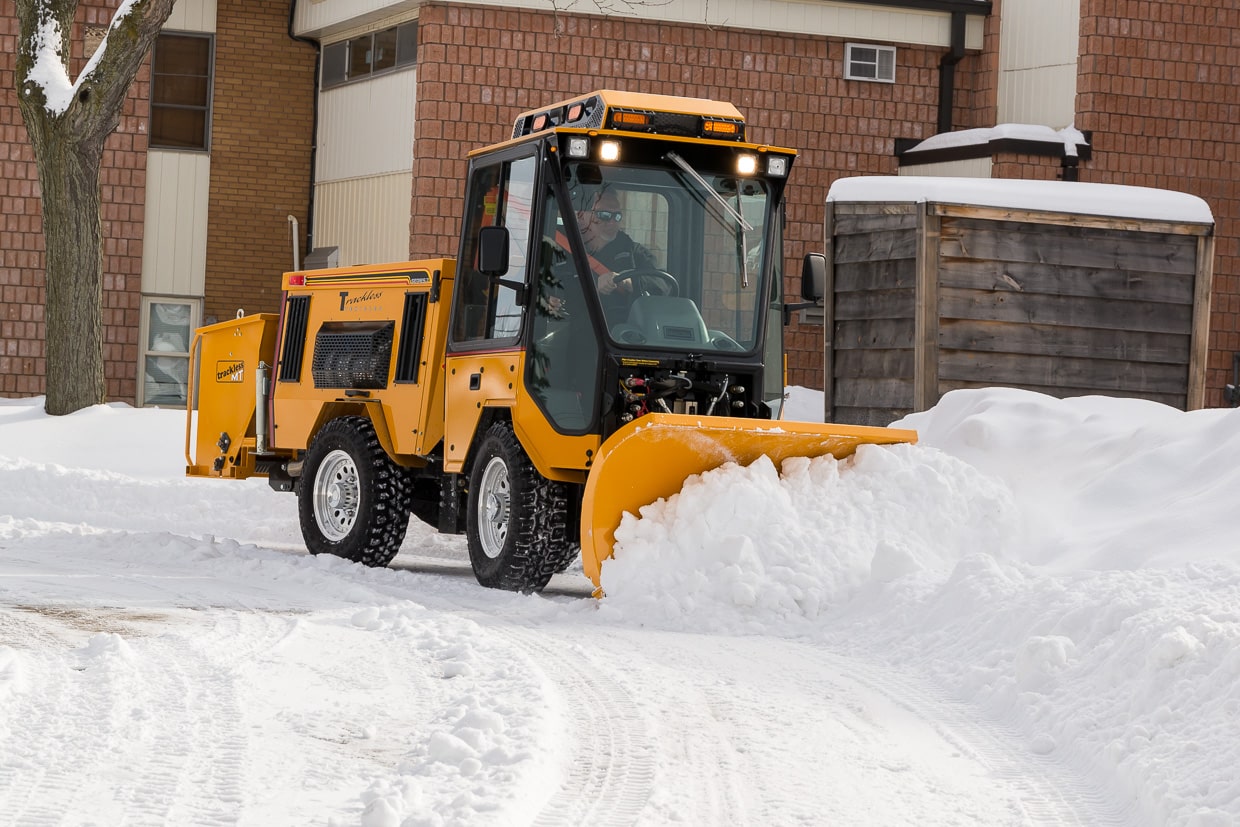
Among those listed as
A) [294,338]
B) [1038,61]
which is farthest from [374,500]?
[1038,61]

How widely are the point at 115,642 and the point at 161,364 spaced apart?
49.6 ft

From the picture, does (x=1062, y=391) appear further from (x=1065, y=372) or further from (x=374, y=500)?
(x=374, y=500)

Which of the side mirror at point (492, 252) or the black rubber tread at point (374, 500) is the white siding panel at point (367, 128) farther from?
the side mirror at point (492, 252)

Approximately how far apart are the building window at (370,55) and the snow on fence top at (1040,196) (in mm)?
7885

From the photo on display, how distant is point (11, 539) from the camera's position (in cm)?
1092

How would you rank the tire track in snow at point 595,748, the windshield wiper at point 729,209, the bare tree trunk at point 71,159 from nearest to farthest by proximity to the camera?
the tire track in snow at point 595,748, the windshield wiper at point 729,209, the bare tree trunk at point 71,159

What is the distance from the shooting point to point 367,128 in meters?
20.2

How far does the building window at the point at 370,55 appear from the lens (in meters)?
19.5

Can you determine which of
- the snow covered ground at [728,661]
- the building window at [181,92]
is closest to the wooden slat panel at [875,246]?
the snow covered ground at [728,661]

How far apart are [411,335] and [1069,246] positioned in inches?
225

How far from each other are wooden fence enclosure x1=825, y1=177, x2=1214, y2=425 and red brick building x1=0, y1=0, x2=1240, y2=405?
558 cm

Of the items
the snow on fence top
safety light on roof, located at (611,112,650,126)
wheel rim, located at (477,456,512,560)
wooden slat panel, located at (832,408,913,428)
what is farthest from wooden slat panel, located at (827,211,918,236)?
wheel rim, located at (477,456,512,560)

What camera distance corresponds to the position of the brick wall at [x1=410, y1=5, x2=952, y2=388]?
1880 cm

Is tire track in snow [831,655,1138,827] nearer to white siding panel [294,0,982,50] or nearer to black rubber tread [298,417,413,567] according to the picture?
black rubber tread [298,417,413,567]
